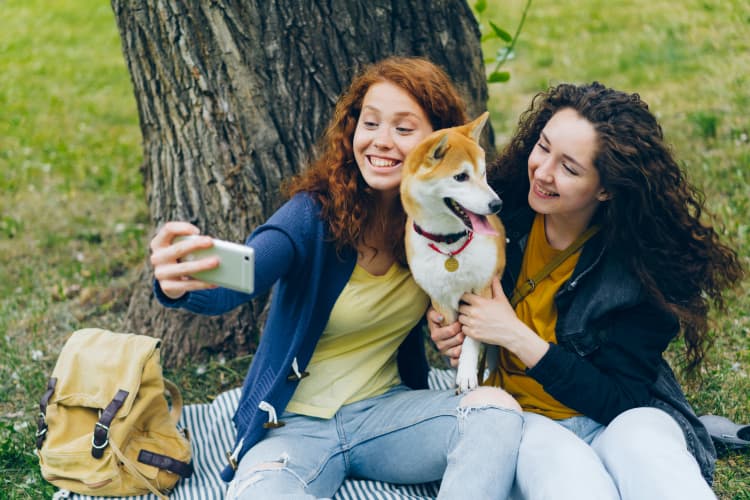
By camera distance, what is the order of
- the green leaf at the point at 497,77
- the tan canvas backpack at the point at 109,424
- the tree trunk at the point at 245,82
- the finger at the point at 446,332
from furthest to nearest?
1. the green leaf at the point at 497,77
2. the tree trunk at the point at 245,82
3. the tan canvas backpack at the point at 109,424
4. the finger at the point at 446,332

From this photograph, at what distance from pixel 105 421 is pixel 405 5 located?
2089 mm

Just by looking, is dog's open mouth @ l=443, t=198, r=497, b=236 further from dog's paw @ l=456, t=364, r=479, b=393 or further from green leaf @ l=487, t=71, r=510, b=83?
green leaf @ l=487, t=71, r=510, b=83

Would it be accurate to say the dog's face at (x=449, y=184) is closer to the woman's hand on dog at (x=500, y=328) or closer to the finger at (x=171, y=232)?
the woman's hand on dog at (x=500, y=328)

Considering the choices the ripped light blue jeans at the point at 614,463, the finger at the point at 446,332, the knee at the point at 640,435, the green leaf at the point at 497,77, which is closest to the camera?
the ripped light blue jeans at the point at 614,463

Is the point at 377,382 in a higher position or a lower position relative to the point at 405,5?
lower

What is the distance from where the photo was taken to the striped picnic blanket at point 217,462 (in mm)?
2721

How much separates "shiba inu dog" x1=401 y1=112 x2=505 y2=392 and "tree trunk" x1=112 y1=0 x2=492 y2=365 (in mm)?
1059

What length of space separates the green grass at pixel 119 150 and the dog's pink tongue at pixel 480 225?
1412mm

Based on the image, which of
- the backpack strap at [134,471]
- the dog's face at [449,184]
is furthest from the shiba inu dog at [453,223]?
the backpack strap at [134,471]

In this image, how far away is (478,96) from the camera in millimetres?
3762

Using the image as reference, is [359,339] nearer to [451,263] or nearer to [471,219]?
[451,263]

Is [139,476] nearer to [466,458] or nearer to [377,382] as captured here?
[377,382]

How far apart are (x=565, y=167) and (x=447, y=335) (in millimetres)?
690

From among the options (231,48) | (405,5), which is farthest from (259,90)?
(405,5)
